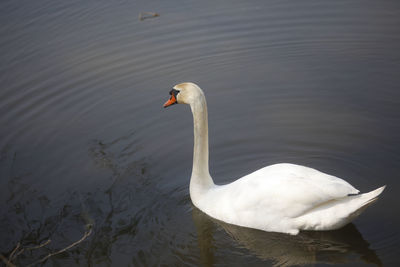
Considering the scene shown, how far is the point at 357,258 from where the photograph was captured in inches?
228

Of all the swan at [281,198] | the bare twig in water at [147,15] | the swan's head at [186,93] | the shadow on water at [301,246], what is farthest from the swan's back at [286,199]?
the bare twig in water at [147,15]

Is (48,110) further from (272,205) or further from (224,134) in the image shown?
(272,205)

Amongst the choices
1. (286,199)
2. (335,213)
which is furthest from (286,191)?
(335,213)

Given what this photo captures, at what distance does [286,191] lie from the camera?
6023 millimetres

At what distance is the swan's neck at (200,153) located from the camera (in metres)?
6.54

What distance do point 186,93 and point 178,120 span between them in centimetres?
233

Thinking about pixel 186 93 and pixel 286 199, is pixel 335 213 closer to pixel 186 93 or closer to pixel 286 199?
pixel 286 199

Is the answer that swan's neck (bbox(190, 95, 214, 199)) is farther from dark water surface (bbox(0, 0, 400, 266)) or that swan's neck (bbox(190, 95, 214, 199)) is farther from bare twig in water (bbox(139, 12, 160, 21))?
bare twig in water (bbox(139, 12, 160, 21))

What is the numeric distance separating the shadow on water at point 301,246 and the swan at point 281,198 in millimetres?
107

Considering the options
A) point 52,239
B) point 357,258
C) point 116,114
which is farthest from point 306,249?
point 116,114

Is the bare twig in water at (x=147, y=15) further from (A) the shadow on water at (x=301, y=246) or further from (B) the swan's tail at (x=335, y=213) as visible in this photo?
(B) the swan's tail at (x=335, y=213)

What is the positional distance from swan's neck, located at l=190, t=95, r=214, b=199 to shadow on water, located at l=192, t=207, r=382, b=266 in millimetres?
666

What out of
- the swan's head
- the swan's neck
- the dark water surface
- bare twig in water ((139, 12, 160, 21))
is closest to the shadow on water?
the dark water surface

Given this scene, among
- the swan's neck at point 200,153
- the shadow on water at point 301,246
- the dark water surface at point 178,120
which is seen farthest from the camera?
the swan's neck at point 200,153
